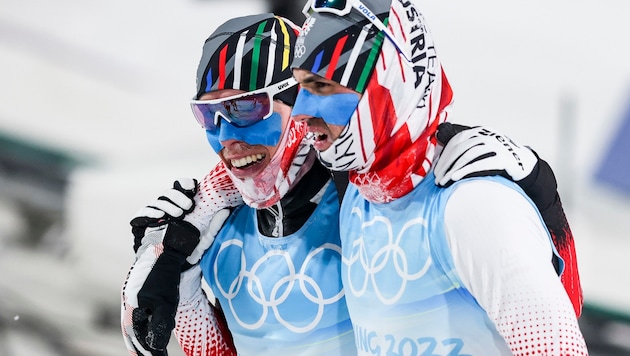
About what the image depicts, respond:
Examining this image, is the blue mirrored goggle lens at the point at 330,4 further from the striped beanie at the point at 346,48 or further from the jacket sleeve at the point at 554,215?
the jacket sleeve at the point at 554,215

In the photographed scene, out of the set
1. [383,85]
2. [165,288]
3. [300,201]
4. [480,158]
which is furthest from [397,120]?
[165,288]

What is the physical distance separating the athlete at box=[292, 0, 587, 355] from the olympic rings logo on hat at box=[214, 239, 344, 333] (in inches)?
8.7

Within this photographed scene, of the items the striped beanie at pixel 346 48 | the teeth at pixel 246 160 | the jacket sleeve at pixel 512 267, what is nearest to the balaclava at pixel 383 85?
the striped beanie at pixel 346 48

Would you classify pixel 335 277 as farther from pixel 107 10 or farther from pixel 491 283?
pixel 107 10

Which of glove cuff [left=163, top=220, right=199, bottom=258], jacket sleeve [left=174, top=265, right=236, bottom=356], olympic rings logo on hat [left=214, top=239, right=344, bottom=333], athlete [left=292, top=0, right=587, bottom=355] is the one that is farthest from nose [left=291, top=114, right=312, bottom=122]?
jacket sleeve [left=174, top=265, right=236, bottom=356]

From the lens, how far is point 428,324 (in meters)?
1.57

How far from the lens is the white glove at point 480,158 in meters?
1.45

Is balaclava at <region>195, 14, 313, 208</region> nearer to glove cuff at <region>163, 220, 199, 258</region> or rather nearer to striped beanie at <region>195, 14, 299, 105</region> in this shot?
striped beanie at <region>195, 14, 299, 105</region>

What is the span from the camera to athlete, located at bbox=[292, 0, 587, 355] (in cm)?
145

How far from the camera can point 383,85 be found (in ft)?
5.06

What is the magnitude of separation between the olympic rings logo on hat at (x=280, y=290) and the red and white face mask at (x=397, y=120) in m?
0.35

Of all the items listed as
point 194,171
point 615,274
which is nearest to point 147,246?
point 194,171

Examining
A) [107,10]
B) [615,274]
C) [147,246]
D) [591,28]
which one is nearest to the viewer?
[147,246]

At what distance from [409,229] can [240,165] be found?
1.38 ft
